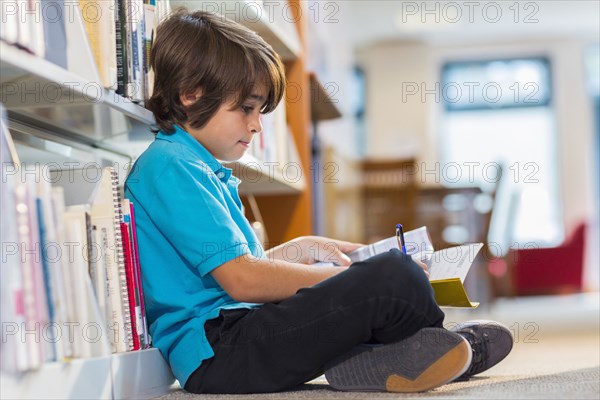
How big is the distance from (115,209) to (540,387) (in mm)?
596

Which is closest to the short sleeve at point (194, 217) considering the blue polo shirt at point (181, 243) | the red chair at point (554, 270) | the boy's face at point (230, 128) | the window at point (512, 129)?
the blue polo shirt at point (181, 243)

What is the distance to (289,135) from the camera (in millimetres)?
2141

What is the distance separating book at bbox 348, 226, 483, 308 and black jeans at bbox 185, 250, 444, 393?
0.07 meters

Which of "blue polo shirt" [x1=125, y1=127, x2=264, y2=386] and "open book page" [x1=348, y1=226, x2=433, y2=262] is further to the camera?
"open book page" [x1=348, y1=226, x2=433, y2=262]

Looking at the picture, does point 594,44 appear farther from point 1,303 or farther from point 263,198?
point 1,303

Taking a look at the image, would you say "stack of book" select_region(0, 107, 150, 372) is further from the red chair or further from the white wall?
the white wall

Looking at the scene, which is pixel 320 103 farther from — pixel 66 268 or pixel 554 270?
pixel 554 270

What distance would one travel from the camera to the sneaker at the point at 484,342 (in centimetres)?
123

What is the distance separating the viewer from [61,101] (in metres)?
1.08

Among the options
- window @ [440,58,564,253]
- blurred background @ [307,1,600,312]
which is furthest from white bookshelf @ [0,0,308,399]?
window @ [440,58,564,253]

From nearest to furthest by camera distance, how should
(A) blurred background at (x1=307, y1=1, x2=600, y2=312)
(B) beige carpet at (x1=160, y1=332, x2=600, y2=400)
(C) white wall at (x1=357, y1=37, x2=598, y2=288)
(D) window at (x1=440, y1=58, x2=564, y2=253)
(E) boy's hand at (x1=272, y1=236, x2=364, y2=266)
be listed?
1. (B) beige carpet at (x1=160, y1=332, x2=600, y2=400)
2. (E) boy's hand at (x1=272, y1=236, x2=364, y2=266)
3. (A) blurred background at (x1=307, y1=1, x2=600, y2=312)
4. (C) white wall at (x1=357, y1=37, x2=598, y2=288)
5. (D) window at (x1=440, y1=58, x2=564, y2=253)

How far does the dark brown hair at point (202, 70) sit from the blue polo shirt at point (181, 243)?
0.07 meters

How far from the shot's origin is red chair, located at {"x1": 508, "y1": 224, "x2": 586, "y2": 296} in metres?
6.23

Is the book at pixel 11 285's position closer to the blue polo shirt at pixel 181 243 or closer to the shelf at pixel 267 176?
the blue polo shirt at pixel 181 243
